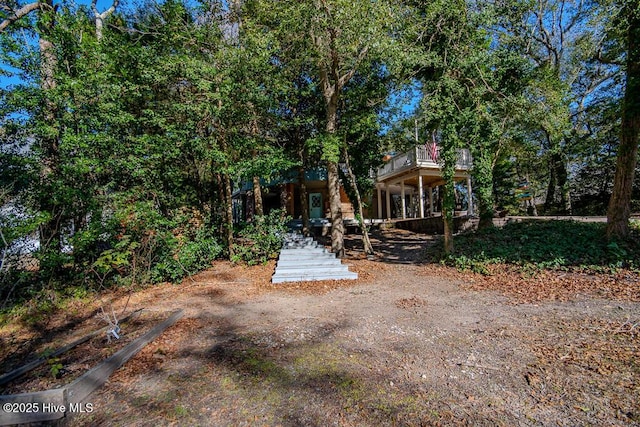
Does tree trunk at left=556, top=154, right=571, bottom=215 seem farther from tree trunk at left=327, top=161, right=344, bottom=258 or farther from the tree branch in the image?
the tree branch

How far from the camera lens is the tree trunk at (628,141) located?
6547 mm

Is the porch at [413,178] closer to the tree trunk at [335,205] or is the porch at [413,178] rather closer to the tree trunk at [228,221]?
the tree trunk at [335,205]

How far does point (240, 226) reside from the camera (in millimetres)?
10031

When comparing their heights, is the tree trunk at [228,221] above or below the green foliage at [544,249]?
above

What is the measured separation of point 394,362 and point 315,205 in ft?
55.3

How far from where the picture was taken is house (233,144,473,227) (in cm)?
1644

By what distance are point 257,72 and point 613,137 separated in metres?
17.8

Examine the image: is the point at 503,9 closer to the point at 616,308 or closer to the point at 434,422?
the point at 616,308

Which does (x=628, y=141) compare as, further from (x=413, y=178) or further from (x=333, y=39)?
(x=413, y=178)

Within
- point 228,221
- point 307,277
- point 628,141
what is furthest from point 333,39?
point 628,141

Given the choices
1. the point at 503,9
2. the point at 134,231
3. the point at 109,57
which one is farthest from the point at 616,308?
the point at 109,57

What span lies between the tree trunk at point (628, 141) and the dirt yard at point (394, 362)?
6.74 feet

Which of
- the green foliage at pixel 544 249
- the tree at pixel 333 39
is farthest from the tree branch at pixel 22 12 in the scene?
the green foliage at pixel 544 249

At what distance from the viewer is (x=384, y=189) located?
21750 millimetres
